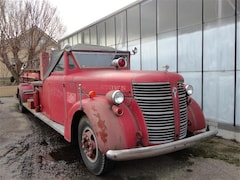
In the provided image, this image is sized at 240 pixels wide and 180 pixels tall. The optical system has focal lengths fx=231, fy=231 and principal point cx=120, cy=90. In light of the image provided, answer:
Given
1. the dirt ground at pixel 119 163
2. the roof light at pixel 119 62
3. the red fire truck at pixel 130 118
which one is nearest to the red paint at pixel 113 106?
the red fire truck at pixel 130 118

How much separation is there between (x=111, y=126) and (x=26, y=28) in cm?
1734

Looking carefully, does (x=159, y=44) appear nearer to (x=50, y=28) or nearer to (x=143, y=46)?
(x=143, y=46)

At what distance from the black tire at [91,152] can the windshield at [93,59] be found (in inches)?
56.7

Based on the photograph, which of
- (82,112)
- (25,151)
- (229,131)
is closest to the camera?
(82,112)

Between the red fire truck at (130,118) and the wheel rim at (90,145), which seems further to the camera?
the wheel rim at (90,145)

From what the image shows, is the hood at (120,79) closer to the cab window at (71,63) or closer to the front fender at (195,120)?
the cab window at (71,63)

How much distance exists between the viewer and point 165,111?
10.8 feet

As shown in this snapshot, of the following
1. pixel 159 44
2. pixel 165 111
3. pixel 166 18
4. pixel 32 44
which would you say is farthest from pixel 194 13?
pixel 32 44

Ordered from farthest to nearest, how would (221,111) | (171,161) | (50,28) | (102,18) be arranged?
(50,28), (102,18), (221,111), (171,161)

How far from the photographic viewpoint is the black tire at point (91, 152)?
3.24m

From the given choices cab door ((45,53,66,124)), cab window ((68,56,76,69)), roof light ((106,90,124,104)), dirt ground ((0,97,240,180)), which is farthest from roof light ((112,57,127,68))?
dirt ground ((0,97,240,180))

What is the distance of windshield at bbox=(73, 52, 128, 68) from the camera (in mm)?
4645

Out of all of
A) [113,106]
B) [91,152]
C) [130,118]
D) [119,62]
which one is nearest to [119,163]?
[91,152]

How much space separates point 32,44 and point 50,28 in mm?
2175
